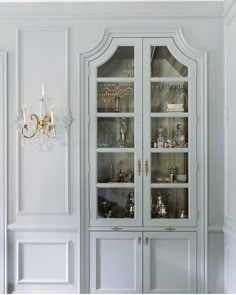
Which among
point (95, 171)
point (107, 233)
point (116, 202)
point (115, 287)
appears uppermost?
point (95, 171)

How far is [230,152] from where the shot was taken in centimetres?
278

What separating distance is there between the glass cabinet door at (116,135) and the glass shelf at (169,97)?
139mm

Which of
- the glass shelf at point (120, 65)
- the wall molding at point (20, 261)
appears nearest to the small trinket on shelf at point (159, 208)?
the wall molding at point (20, 261)

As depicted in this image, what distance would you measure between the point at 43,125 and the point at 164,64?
1173 millimetres

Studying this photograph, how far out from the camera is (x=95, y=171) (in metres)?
2.95

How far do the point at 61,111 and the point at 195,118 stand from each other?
1155mm

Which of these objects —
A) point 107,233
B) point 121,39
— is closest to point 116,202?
point 107,233

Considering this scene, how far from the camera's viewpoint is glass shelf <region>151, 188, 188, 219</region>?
2.97 meters

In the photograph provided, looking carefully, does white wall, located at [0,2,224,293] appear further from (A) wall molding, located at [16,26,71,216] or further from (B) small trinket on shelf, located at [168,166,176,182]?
(B) small trinket on shelf, located at [168,166,176,182]

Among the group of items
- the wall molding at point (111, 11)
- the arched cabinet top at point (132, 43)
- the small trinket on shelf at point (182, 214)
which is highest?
→ the wall molding at point (111, 11)

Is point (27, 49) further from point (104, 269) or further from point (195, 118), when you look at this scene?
point (104, 269)

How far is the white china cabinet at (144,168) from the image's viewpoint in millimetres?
2928

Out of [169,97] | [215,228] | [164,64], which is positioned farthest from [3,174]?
[215,228]

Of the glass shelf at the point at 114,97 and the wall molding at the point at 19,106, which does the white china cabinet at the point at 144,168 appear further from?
the wall molding at the point at 19,106
